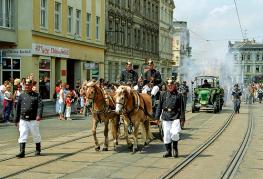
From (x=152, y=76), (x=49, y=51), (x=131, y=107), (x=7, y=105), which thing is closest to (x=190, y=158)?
(x=131, y=107)

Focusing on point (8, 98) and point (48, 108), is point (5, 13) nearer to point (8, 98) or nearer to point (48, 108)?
point (48, 108)

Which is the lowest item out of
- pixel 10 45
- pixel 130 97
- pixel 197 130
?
pixel 197 130

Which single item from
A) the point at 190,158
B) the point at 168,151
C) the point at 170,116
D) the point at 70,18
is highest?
the point at 70,18

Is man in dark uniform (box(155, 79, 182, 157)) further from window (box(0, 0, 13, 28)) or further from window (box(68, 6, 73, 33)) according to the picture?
window (box(68, 6, 73, 33))

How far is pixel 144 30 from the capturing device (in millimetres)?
61531

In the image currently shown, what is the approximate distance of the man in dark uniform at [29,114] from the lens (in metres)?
13.0

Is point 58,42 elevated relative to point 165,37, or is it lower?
lower

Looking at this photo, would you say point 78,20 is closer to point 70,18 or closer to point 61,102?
point 70,18

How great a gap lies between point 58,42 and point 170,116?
2583 centimetres

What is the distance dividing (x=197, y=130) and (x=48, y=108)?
48.5ft

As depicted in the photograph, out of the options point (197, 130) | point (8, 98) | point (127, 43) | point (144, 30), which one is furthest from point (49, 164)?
point (144, 30)

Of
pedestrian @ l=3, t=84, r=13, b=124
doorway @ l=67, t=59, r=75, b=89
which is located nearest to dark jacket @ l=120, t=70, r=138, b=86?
pedestrian @ l=3, t=84, r=13, b=124

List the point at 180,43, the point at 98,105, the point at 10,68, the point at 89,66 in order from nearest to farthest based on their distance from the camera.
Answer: the point at 98,105
the point at 10,68
the point at 89,66
the point at 180,43

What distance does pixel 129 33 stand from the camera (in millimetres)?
54969
